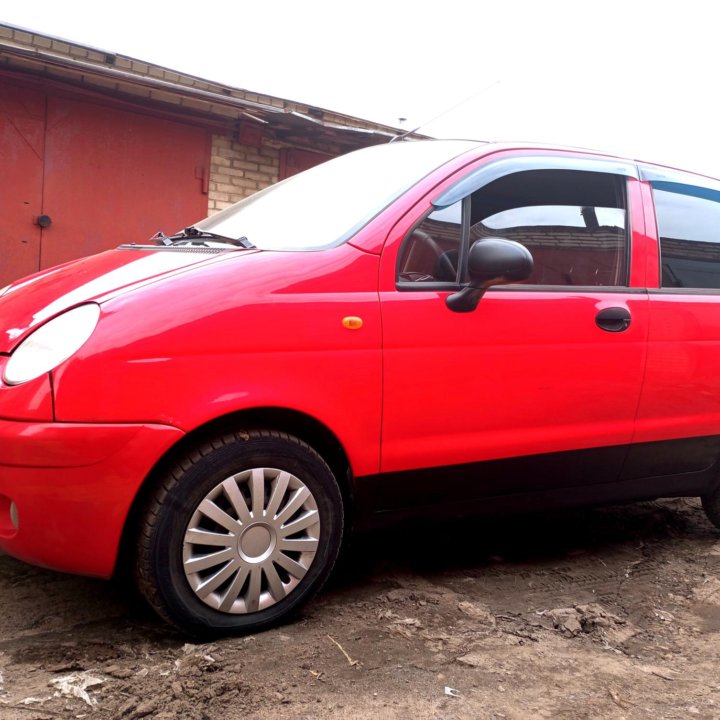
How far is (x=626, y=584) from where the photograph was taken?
3.40 meters

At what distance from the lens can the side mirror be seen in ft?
9.32

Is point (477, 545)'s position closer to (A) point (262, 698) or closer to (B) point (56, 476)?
(A) point (262, 698)

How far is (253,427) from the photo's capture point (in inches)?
104

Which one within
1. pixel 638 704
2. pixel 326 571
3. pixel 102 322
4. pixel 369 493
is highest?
pixel 102 322

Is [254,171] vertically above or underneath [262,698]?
above

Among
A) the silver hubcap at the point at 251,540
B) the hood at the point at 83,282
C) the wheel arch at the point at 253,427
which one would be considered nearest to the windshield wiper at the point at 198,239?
the hood at the point at 83,282

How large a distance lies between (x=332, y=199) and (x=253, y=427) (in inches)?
41.9

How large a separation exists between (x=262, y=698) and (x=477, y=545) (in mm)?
1713

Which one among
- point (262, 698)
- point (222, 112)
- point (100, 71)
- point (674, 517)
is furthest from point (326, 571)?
point (222, 112)

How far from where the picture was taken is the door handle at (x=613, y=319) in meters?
3.29

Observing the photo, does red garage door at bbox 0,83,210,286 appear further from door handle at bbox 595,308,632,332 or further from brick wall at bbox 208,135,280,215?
door handle at bbox 595,308,632,332

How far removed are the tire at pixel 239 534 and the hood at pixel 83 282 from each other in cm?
60

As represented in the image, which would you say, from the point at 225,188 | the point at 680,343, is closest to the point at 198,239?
the point at 680,343

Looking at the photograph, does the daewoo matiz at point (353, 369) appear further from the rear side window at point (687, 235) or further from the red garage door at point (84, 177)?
the red garage door at point (84, 177)
